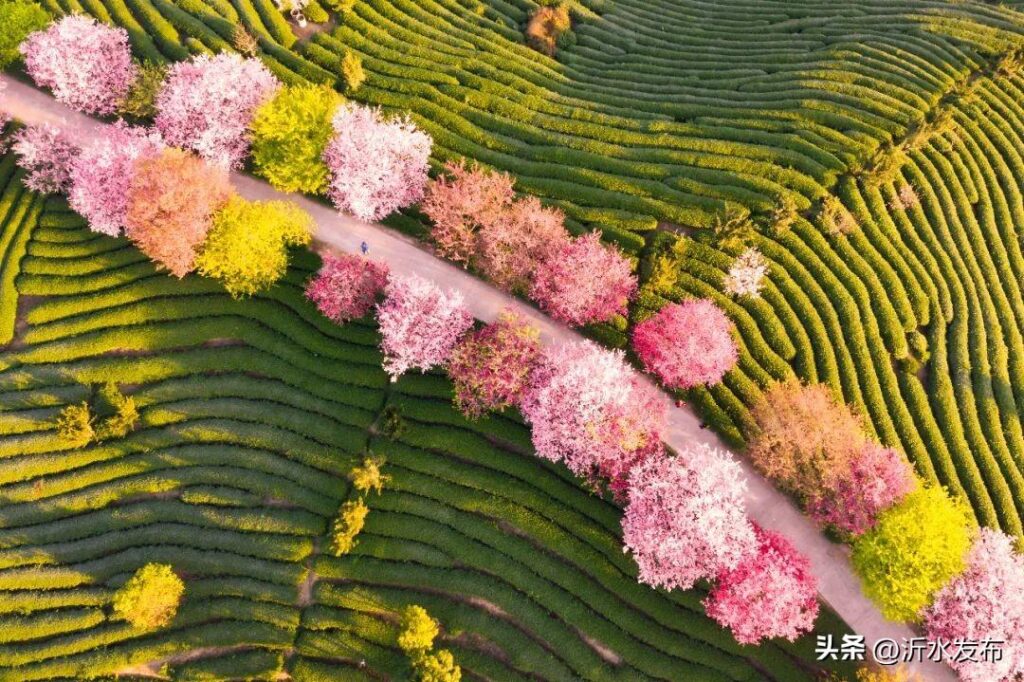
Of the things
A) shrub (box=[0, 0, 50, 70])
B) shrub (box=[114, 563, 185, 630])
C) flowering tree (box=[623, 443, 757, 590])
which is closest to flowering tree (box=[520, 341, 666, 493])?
flowering tree (box=[623, 443, 757, 590])

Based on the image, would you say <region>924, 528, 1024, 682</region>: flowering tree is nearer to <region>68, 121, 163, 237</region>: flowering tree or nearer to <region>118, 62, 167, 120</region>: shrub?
<region>68, 121, 163, 237</region>: flowering tree

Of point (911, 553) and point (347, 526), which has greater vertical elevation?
point (911, 553)

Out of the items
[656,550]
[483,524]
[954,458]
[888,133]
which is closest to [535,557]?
[483,524]

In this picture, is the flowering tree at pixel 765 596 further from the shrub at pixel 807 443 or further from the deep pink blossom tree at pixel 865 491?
the shrub at pixel 807 443

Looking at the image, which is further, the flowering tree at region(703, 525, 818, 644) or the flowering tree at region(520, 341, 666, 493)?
the flowering tree at region(520, 341, 666, 493)

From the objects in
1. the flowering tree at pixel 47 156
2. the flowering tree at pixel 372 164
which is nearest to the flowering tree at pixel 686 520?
the flowering tree at pixel 372 164

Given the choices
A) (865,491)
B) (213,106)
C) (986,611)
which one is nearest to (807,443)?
(865,491)

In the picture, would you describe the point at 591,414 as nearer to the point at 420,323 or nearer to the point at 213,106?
the point at 420,323
